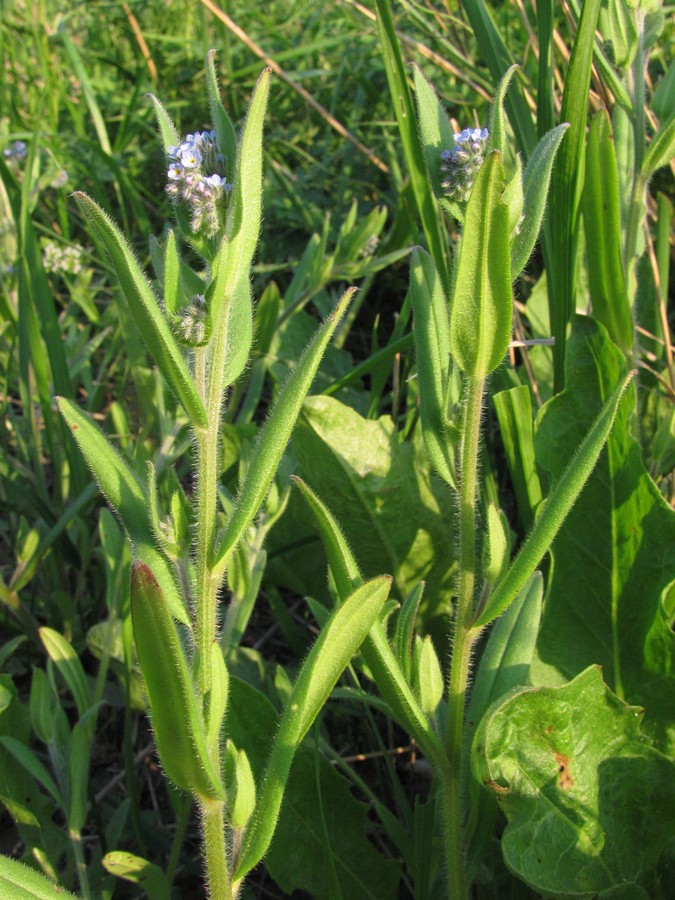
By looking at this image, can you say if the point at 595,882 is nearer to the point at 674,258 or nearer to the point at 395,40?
the point at 395,40

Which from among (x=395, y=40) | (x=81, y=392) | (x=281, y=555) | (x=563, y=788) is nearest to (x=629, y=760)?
(x=563, y=788)

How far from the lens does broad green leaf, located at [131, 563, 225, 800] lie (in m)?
1.05

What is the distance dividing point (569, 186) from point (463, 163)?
0.55 m

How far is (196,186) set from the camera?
1.21 m

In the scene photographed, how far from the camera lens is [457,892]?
149 centimetres

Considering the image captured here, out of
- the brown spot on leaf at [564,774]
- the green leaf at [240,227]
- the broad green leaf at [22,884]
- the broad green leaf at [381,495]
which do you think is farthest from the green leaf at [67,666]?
the brown spot on leaf at [564,774]

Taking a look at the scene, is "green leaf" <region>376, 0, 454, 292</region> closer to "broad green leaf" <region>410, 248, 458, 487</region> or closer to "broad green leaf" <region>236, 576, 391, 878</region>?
"broad green leaf" <region>410, 248, 458, 487</region>

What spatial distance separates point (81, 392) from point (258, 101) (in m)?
2.19

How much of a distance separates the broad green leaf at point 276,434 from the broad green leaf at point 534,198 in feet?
1.04

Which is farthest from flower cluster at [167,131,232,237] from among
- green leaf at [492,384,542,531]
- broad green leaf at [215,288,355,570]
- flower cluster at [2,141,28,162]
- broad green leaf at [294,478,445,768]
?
flower cluster at [2,141,28,162]

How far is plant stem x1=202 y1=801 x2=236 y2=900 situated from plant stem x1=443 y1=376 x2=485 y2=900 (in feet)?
1.25

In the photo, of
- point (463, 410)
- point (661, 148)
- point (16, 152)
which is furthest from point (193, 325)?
point (16, 152)

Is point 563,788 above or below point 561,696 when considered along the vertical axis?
below

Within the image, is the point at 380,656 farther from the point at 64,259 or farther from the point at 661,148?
the point at 64,259
